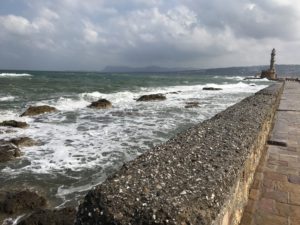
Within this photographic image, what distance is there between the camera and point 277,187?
3.45 metres

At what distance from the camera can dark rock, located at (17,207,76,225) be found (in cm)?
376

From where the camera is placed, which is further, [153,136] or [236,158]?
[153,136]

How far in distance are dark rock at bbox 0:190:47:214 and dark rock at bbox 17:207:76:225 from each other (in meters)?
0.27

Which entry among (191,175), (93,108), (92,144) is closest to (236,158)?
(191,175)

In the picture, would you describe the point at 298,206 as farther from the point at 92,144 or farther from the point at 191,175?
the point at 92,144

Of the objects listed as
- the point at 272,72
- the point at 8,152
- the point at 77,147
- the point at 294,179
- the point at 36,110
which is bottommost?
the point at 272,72

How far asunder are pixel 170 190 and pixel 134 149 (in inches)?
218

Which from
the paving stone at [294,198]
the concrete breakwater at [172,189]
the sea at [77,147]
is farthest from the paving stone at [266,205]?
the sea at [77,147]

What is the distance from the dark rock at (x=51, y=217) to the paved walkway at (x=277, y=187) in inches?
88.0

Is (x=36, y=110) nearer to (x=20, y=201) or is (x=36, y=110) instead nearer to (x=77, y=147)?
(x=77, y=147)

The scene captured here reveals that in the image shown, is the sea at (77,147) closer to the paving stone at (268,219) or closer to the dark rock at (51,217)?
the dark rock at (51,217)

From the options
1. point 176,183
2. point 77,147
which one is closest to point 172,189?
point 176,183

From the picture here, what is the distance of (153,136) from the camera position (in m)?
8.50

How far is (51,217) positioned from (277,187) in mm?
2826
